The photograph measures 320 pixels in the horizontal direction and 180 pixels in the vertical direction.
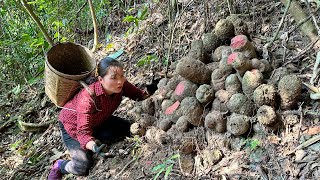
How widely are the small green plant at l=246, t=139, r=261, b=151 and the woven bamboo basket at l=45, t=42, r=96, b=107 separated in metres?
1.54

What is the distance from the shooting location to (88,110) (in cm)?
322

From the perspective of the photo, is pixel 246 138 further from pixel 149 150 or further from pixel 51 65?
pixel 51 65

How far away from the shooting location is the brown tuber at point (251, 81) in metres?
2.66

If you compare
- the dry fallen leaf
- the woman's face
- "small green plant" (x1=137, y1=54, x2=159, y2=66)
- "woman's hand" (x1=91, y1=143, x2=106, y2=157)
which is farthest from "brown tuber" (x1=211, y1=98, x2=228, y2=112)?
"small green plant" (x1=137, y1=54, x2=159, y2=66)

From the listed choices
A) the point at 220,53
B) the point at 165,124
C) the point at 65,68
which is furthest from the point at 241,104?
the point at 65,68

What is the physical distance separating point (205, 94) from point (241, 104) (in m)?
0.33

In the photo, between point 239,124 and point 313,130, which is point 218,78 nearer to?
point 239,124

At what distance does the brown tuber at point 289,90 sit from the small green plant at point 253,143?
1.05 ft

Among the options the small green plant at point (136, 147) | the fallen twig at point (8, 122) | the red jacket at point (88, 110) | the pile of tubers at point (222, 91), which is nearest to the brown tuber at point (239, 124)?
the pile of tubers at point (222, 91)

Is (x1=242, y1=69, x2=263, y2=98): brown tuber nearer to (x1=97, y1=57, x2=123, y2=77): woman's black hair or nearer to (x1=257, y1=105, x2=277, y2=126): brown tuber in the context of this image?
(x1=257, y1=105, x2=277, y2=126): brown tuber

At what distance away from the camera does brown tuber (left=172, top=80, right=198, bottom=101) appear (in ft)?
9.94

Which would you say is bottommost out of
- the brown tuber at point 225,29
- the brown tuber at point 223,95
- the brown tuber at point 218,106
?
the brown tuber at point 218,106

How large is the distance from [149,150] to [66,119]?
90 cm

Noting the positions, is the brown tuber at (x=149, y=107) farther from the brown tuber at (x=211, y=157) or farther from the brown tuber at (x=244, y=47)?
the brown tuber at (x=244, y=47)
